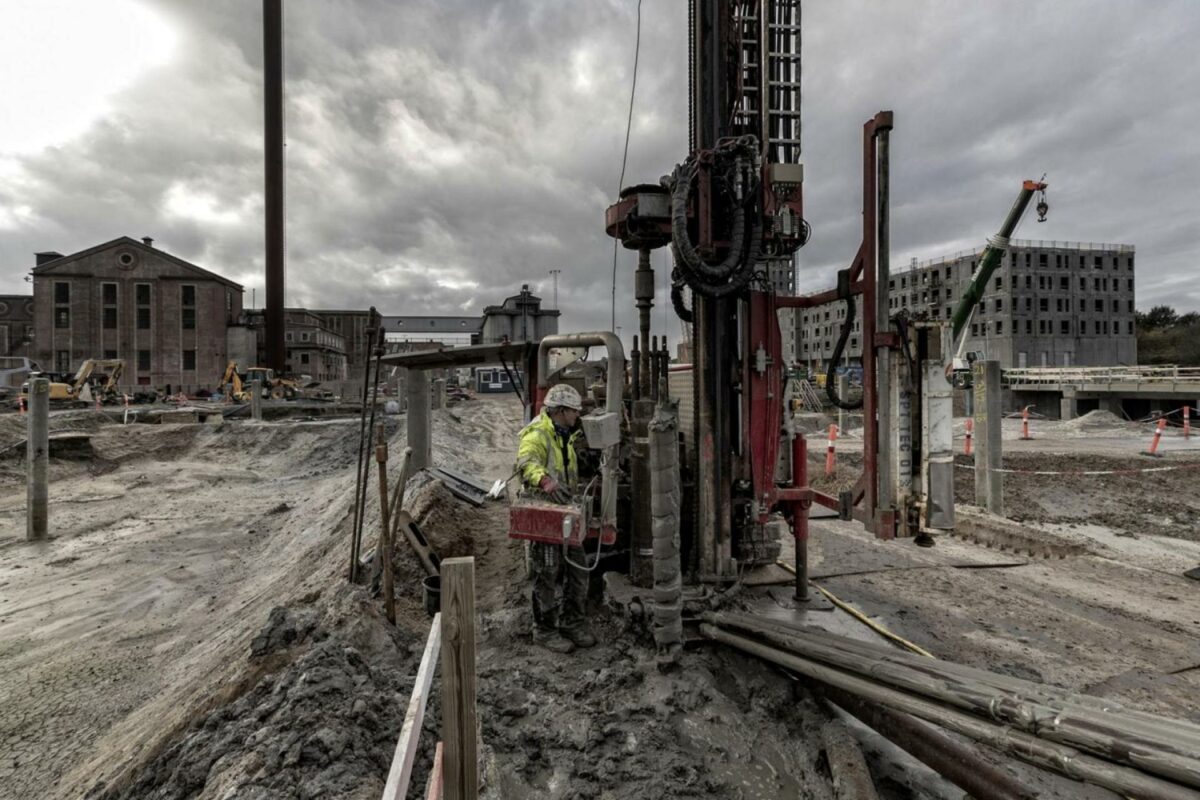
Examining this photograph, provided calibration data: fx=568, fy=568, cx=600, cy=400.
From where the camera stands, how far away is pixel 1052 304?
2581 inches

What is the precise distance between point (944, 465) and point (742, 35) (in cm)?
391

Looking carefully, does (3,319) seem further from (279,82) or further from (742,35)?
(742,35)

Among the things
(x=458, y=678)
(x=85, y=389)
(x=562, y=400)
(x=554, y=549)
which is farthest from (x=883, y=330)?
(x=85, y=389)

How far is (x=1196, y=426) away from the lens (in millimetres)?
22781

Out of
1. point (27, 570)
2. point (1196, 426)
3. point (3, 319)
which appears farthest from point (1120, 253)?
point (3, 319)

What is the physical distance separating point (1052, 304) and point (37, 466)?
3319 inches

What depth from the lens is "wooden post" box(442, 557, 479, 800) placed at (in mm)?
2133

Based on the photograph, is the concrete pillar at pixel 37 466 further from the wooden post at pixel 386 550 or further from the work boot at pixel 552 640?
the work boot at pixel 552 640

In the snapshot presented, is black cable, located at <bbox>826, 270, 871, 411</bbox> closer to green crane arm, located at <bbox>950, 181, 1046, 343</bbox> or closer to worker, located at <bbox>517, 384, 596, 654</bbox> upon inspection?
worker, located at <bbox>517, 384, 596, 654</bbox>

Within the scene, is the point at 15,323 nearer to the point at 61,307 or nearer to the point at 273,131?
the point at 61,307

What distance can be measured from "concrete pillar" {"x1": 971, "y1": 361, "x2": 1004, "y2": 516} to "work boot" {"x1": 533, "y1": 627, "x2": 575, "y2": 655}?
27.2ft

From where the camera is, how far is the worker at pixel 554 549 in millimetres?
4402

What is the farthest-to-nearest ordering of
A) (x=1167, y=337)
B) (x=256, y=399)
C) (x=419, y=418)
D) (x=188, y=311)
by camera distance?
(x=1167, y=337), (x=188, y=311), (x=256, y=399), (x=419, y=418)

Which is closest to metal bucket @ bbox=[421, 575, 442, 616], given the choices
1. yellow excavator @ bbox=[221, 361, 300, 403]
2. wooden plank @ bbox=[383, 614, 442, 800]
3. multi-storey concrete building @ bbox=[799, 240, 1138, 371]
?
wooden plank @ bbox=[383, 614, 442, 800]
